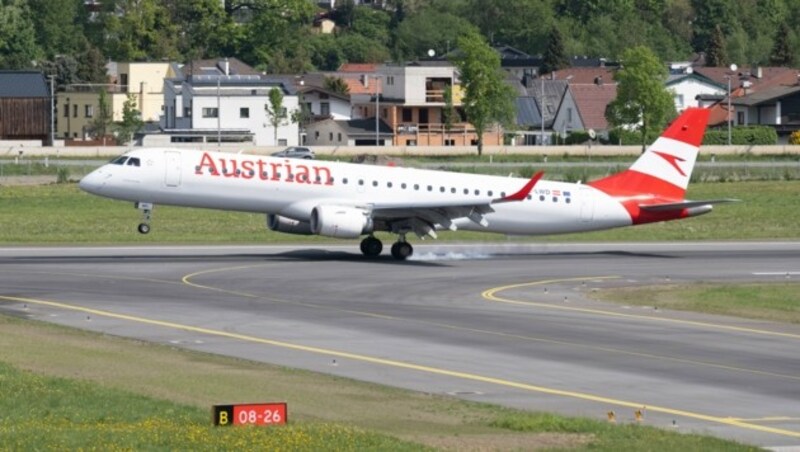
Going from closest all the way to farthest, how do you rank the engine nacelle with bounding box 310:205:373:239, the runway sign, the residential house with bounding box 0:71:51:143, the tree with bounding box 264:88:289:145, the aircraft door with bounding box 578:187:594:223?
the runway sign < the engine nacelle with bounding box 310:205:373:239 < the aircraft door with bounding box 578:187:594:223 < the residential house with bounding box 0:71:51:143 < the tree with bounding box 264:88:289:145

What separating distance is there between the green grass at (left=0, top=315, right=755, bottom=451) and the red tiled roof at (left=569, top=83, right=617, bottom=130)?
124847 mm

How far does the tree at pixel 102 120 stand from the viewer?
490 ft

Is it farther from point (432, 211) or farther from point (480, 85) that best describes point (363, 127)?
point (432, 211)

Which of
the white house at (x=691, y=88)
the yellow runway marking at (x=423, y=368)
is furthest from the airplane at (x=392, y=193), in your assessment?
the white house at (x=691, y=88)

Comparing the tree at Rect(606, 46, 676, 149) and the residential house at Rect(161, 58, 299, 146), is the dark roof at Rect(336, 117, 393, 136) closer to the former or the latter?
the residential house at Rect(161, 58, 299, 146)

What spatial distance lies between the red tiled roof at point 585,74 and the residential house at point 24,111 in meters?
52.7

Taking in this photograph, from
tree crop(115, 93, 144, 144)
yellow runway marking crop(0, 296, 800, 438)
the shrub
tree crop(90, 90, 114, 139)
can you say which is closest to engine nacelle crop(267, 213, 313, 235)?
yellow runway marking crop(0, 296, 800, 438)

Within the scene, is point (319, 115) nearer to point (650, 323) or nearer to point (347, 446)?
point (650, 323)

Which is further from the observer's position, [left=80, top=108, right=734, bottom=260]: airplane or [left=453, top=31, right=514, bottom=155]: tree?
[left=453, top=31, right=514, bottom=155]: tree

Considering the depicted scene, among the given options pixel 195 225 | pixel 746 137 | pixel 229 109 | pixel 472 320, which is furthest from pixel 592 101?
pixel 472 320

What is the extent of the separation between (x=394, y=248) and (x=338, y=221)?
2999 mm

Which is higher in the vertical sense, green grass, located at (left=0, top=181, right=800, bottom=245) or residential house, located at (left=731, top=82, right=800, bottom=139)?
residential house, located at (left=731, top=82, right=800, bottom=139)

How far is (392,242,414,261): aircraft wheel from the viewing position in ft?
190

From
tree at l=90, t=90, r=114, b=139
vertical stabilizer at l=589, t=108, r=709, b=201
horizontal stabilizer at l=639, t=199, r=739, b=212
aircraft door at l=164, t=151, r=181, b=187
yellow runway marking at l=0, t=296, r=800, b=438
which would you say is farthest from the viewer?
tree at l=90, t=90, r=114, b=139
